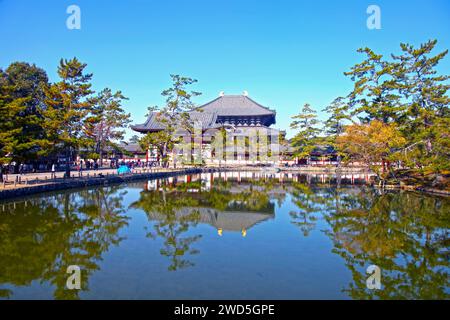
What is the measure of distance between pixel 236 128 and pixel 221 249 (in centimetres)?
4240

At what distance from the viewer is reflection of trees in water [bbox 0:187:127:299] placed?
21.4ft

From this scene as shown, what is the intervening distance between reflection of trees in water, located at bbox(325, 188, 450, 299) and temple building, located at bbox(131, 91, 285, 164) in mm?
27643

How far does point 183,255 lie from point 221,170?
3150 centimetres

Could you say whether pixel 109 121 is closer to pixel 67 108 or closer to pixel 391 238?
pixel 67 108

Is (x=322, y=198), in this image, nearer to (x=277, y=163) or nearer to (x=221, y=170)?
(x=221, y=170)

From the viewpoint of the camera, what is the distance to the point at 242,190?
2106 cm

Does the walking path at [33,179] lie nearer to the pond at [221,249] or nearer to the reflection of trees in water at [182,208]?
the pond at [221,249]

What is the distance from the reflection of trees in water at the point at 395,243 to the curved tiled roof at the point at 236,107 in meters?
35.5

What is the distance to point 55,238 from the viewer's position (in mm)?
9133

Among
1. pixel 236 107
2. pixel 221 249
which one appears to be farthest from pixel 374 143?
pixel 236 107

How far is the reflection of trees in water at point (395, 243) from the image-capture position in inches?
243

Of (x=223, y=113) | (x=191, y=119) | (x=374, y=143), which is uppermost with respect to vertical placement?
(x=223, y=113)

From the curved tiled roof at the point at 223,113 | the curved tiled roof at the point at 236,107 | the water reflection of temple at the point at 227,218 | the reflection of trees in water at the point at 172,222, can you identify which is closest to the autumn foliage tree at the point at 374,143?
the water reflection of temple at the point at 227,218
